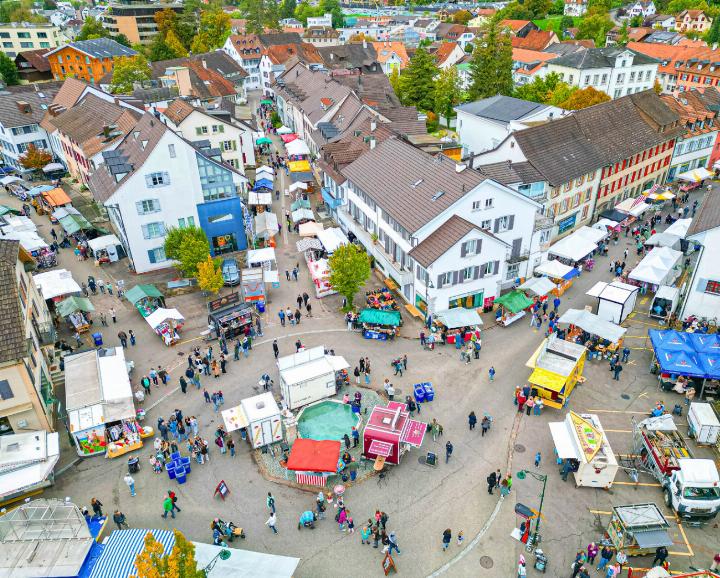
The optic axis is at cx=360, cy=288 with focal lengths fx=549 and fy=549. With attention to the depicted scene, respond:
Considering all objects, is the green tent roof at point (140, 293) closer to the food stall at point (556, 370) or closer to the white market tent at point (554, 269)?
the food stall at point (556, 370)

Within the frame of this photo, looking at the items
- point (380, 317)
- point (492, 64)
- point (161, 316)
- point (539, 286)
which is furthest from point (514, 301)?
point (492, 64)

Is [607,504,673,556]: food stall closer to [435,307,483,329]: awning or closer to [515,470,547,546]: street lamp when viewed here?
[515,470,547,546]: street lamp

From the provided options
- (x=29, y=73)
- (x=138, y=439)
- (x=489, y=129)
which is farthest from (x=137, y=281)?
(x=29, y=73)

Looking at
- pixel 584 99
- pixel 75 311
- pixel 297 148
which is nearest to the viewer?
pixel 75 311

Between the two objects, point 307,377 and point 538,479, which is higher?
point 307,377

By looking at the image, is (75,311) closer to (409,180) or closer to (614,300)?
(409,180)

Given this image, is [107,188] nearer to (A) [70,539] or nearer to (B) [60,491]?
(B) [60,491]
